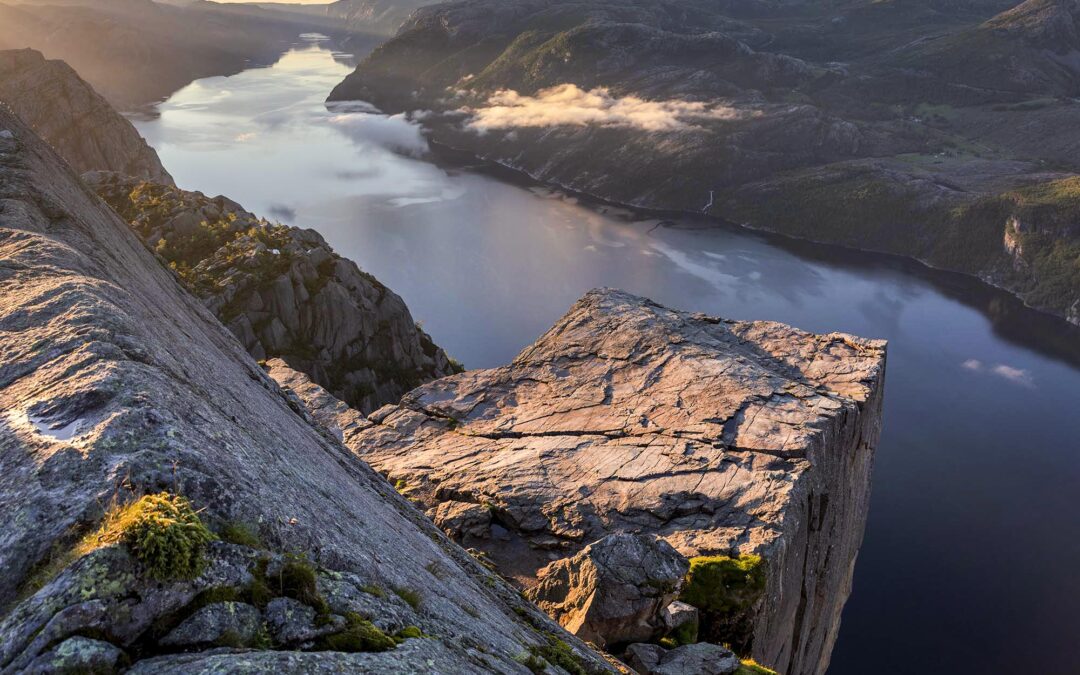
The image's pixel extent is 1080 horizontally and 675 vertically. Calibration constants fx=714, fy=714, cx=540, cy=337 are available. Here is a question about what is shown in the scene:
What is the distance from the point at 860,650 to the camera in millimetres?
79812

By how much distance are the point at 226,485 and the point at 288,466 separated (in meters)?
3.98

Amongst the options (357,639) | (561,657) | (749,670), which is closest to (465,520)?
(749,670)

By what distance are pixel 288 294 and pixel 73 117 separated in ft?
240

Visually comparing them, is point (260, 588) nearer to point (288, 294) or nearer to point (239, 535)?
point (239, 535)

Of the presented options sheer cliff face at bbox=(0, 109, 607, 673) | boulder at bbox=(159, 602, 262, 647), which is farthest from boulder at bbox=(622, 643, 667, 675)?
boulder at bbox=(159, 602, 262, 647)

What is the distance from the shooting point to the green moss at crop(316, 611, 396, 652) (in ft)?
30.9

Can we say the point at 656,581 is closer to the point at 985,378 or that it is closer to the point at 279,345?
the point at 279,345

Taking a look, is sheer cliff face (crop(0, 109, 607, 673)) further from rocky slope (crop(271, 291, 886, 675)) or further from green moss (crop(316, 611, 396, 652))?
rocky slope (crop(271, 291, 886, 675))

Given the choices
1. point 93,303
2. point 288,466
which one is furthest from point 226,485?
point 93,303

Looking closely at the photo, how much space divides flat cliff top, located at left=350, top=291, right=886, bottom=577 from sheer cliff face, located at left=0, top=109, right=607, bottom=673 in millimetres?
11814

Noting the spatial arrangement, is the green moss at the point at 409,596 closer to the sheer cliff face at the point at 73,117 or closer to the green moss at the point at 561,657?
the green moss at the point at 561,657

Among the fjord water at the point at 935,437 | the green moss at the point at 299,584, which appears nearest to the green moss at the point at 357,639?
the green moss at the point at 299,584

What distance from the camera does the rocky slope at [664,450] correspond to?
2953 centimetres

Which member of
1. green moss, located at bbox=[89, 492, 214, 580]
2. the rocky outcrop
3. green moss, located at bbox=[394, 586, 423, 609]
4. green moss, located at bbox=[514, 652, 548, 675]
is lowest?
the rocky outcrop
